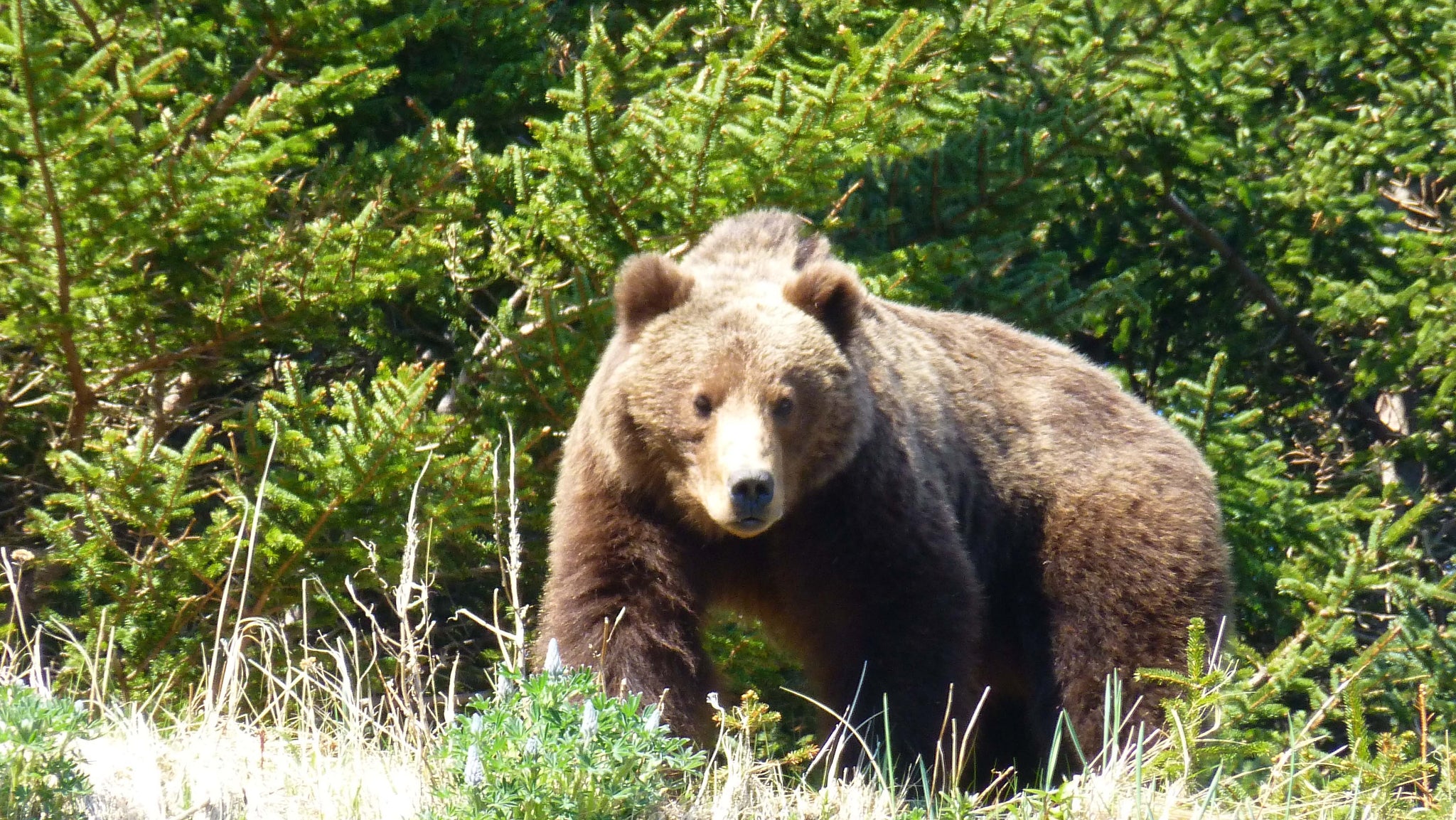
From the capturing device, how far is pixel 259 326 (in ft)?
20.5

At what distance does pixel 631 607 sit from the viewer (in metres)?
4.75

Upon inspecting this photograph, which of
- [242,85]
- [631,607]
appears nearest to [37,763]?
[631,607]

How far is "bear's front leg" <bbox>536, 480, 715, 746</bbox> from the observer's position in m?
4.71

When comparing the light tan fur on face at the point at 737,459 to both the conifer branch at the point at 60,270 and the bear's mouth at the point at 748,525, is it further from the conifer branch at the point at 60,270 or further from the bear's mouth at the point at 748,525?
the conifer branch at the point at 60,270

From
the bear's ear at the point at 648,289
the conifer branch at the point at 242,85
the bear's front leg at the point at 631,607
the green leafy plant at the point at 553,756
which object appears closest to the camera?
the green leafy plant at the point at 553,756

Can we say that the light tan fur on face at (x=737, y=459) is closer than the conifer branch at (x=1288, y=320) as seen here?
Yes

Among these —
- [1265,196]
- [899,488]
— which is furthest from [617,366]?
[1265,196]

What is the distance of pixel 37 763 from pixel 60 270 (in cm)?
275

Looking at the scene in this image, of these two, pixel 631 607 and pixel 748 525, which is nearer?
pixel 748 525

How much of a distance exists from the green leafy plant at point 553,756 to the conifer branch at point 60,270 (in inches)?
117

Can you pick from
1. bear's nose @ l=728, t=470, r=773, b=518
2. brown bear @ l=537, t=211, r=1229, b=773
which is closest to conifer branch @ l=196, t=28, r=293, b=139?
brown bear @ l=537, t=211, r=1229, b=773

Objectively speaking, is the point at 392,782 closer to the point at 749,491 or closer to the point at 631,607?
the point at 631,607

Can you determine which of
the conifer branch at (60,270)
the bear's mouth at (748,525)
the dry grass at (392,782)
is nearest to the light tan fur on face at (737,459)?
the bear's mouth at (748,525)

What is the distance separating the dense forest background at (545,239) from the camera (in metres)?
5.62
